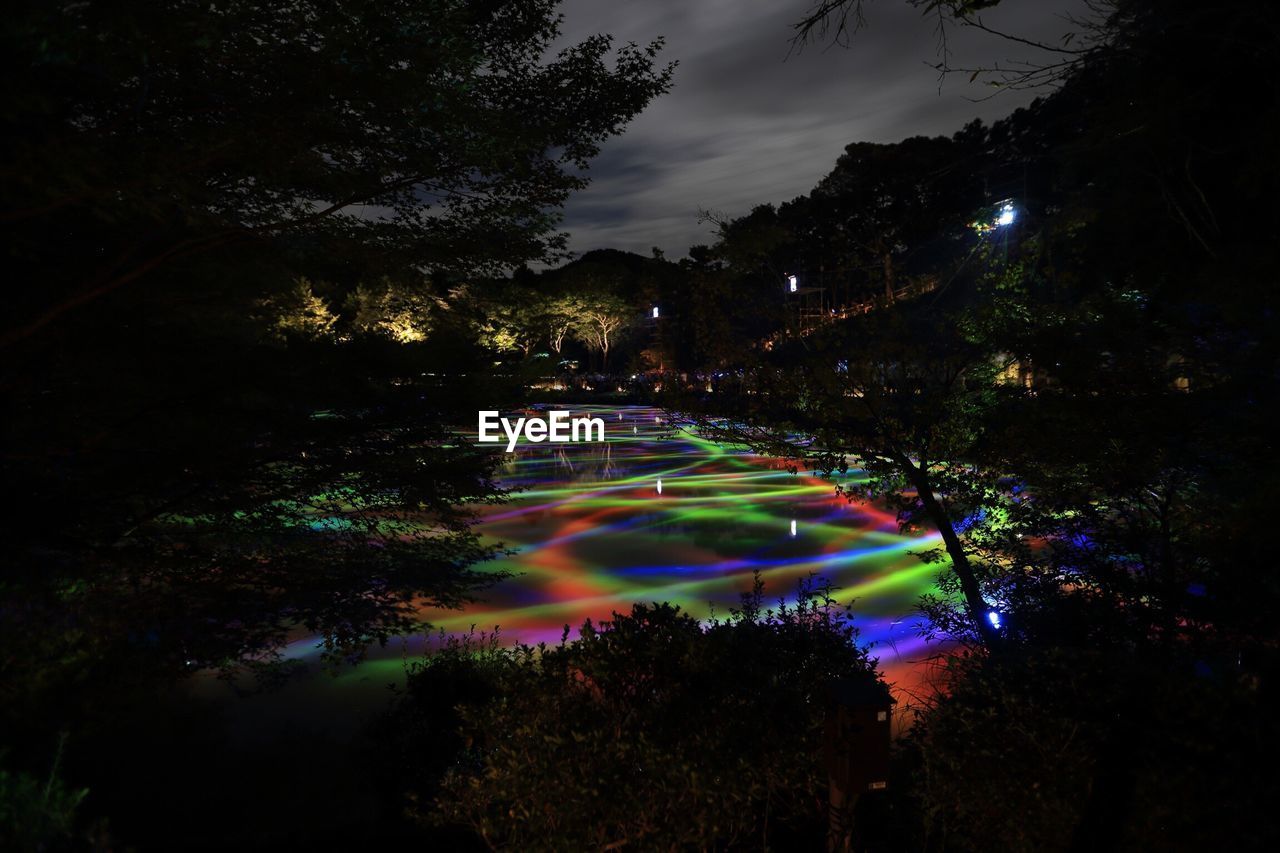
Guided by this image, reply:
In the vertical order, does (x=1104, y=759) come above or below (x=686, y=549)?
above

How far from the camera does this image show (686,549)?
10930 millimetres

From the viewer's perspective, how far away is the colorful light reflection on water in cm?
816

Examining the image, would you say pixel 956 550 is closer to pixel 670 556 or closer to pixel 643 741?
pixel 643 741

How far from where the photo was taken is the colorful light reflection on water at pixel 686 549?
816 centimetres

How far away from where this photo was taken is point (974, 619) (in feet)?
19.1

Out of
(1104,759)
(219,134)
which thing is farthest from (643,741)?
(219,134)

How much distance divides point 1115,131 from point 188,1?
238 inches

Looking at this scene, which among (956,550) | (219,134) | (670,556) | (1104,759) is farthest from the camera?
(670,556)

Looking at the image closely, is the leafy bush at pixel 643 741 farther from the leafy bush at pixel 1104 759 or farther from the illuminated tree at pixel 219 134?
the illuminated tree at pixel 219 134

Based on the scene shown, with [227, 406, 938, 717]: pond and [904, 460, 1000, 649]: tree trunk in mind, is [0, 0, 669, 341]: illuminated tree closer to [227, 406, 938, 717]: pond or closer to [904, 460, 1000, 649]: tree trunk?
[227, 406, 938, 717]: pond

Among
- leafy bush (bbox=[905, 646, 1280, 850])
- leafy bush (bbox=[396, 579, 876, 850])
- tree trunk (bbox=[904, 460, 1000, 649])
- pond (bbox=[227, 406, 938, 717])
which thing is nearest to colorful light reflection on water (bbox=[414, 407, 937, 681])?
A: pond (bbox=[227, 406, 938, 717])

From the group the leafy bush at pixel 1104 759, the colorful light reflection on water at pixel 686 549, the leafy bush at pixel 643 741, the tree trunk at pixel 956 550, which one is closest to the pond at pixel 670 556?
the colorful light reflection on water at pixel 686 549

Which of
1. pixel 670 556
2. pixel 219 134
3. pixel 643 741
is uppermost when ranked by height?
pixel 219 134

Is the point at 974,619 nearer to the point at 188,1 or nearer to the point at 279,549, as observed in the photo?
the point at 188,1
